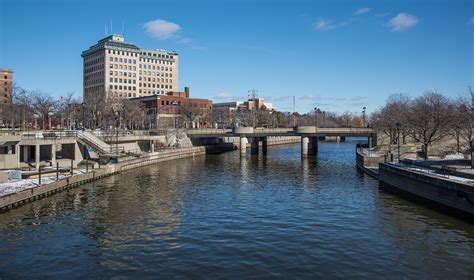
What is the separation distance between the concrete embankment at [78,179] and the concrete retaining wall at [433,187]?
130ft

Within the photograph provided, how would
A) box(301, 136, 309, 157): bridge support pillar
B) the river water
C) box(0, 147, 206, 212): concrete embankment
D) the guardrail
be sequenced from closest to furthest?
the river water → box(0, 147, 206, 212): concrete embankment → the guardrail → box(301, 136, 309, 157): bridge support pillar

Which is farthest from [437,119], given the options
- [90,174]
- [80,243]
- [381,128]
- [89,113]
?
[89,113]

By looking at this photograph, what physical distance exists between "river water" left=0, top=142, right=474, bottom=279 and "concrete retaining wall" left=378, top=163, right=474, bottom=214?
241 centimetres

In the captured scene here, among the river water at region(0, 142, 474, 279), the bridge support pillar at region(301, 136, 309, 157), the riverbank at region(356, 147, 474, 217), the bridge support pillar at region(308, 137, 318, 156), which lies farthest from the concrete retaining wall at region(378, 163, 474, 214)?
the bridge support pillar at region(308, 137, 318, 156)

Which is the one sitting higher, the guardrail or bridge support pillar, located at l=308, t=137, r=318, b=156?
the guardrail

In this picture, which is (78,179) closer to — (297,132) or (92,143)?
(92,143)

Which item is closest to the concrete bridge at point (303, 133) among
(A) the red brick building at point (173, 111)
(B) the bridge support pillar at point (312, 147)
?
(B) the bridge support pillar at point (312, 147)

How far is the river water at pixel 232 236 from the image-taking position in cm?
2239

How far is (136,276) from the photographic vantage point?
21266 mm

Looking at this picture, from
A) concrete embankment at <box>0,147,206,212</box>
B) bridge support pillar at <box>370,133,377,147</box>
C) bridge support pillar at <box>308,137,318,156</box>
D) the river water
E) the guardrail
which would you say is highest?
the guardrail

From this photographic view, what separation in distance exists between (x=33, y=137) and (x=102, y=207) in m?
28.9

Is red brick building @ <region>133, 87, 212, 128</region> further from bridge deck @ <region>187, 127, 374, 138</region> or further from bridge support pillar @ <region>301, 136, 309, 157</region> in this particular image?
bridge support pillar @ <region>301, 136, 309, 157</region>

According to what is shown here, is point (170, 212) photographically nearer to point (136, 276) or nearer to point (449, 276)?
point (136, 276)

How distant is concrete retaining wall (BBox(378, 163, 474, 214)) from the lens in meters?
35.2
